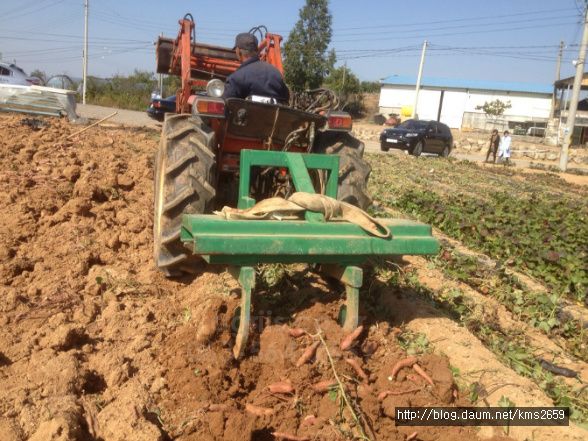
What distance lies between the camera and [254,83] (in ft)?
15.4

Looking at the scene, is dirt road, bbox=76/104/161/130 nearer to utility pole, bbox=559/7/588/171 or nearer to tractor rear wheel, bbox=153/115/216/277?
tractor rear wheel, bbox=153/115/216/277

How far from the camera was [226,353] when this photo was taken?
329 centimetres

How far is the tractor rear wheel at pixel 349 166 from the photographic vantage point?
449cm

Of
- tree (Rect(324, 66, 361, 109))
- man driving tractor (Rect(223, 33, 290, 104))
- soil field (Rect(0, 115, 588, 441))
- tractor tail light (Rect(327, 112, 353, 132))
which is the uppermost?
tree (Rect(324, 66, 361, 109))

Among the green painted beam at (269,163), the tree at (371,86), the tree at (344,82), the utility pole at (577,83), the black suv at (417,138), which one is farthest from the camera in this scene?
the tree at (371,86)

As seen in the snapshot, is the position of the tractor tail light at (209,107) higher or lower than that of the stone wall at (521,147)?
higher

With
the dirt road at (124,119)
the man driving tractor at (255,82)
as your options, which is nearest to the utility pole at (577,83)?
the dirt road at (124,119)

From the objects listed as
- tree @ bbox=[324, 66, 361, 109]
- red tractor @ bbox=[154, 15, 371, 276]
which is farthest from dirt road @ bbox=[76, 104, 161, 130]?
tree @ bbox=[324, 66, 361, 109]

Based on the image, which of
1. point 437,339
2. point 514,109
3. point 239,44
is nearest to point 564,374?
point 437,339

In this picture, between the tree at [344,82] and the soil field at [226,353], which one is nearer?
the soil field at [226,353]

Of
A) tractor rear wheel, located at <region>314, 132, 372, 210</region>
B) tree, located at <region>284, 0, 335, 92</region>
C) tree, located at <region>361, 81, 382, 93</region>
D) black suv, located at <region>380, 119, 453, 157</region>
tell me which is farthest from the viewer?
tree, located at <region>361, 81, 382, 93</region>

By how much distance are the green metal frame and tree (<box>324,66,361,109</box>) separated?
47.4 meters

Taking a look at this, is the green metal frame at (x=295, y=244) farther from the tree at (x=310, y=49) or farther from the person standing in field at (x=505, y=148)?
the tree at (x=310, y=49)

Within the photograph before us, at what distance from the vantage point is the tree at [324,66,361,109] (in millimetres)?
50981
